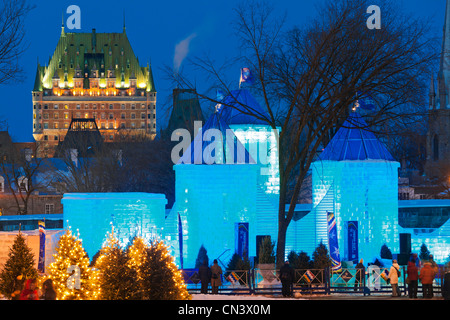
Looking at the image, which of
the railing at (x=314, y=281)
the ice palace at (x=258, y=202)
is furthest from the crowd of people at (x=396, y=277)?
the ice palace at (x=258, y=202)

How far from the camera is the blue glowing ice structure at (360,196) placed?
35156mm

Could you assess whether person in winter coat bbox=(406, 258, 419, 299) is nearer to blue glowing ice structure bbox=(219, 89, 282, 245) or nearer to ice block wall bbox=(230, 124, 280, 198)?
blue glowing ice structure bbox=(219, 89, 282, 245)

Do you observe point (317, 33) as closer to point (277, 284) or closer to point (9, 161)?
point (277, 284)

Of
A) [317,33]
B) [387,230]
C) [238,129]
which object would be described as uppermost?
[317,33]

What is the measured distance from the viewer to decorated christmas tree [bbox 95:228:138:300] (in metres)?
21.0

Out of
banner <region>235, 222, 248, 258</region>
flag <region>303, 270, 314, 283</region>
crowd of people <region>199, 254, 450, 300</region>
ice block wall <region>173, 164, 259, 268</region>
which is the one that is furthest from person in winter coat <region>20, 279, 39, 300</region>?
banner <region>235, 222, 248, 258</region>

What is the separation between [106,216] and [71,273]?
914cm

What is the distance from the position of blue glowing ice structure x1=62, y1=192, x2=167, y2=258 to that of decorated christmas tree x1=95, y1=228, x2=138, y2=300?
Answer: 35.5 feet

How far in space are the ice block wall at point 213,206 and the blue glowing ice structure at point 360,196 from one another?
2857 millimetres

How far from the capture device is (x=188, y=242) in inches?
1358

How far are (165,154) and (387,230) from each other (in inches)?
1345
